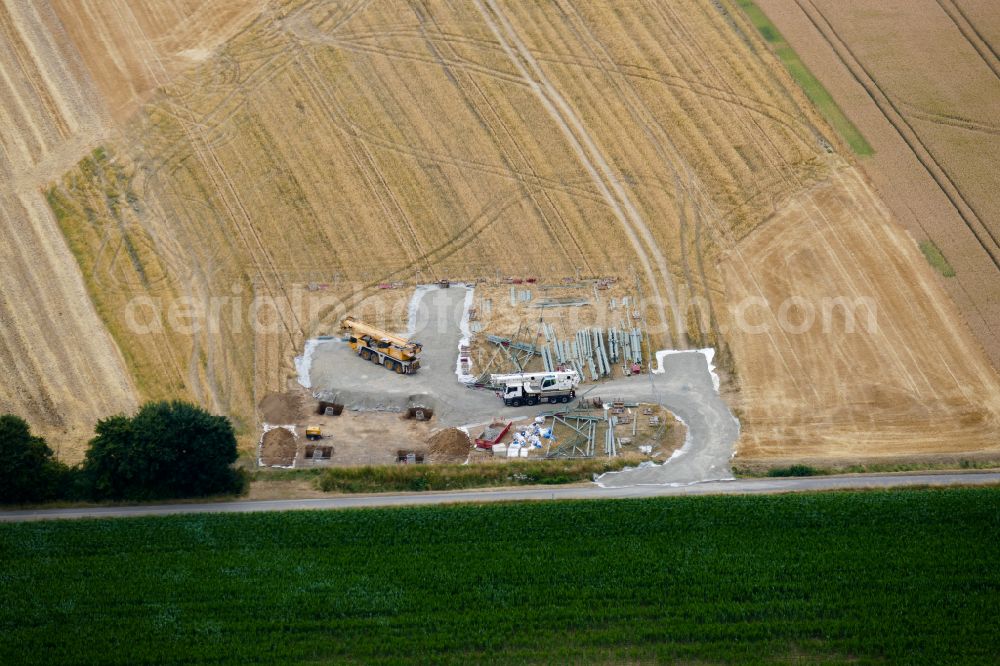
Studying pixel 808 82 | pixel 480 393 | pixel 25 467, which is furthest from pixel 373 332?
pixel 808 82

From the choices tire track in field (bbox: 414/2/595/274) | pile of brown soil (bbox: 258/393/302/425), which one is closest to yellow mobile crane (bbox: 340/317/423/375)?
pile of brown soil (bbox: 258/393/302/425)

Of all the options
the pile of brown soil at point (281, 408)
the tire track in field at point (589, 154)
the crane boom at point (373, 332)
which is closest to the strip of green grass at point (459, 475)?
the pile of brown soil at point (281, 408)

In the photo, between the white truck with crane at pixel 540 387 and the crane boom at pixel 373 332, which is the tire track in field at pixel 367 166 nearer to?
the crane boom at pixel 373 332

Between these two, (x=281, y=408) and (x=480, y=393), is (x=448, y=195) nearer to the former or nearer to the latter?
(x=480, y=393)

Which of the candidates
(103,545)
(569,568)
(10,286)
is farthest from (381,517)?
(10,286)

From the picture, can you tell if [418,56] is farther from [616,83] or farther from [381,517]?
[381,517]

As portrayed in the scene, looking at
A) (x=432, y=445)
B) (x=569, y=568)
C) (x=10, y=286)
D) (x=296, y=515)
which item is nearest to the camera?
(x=569, y=568)

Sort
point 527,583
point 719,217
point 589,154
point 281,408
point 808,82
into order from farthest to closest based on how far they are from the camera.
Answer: point 808,82
point 589,154
point 719,217
point 281,408
point 527,583
